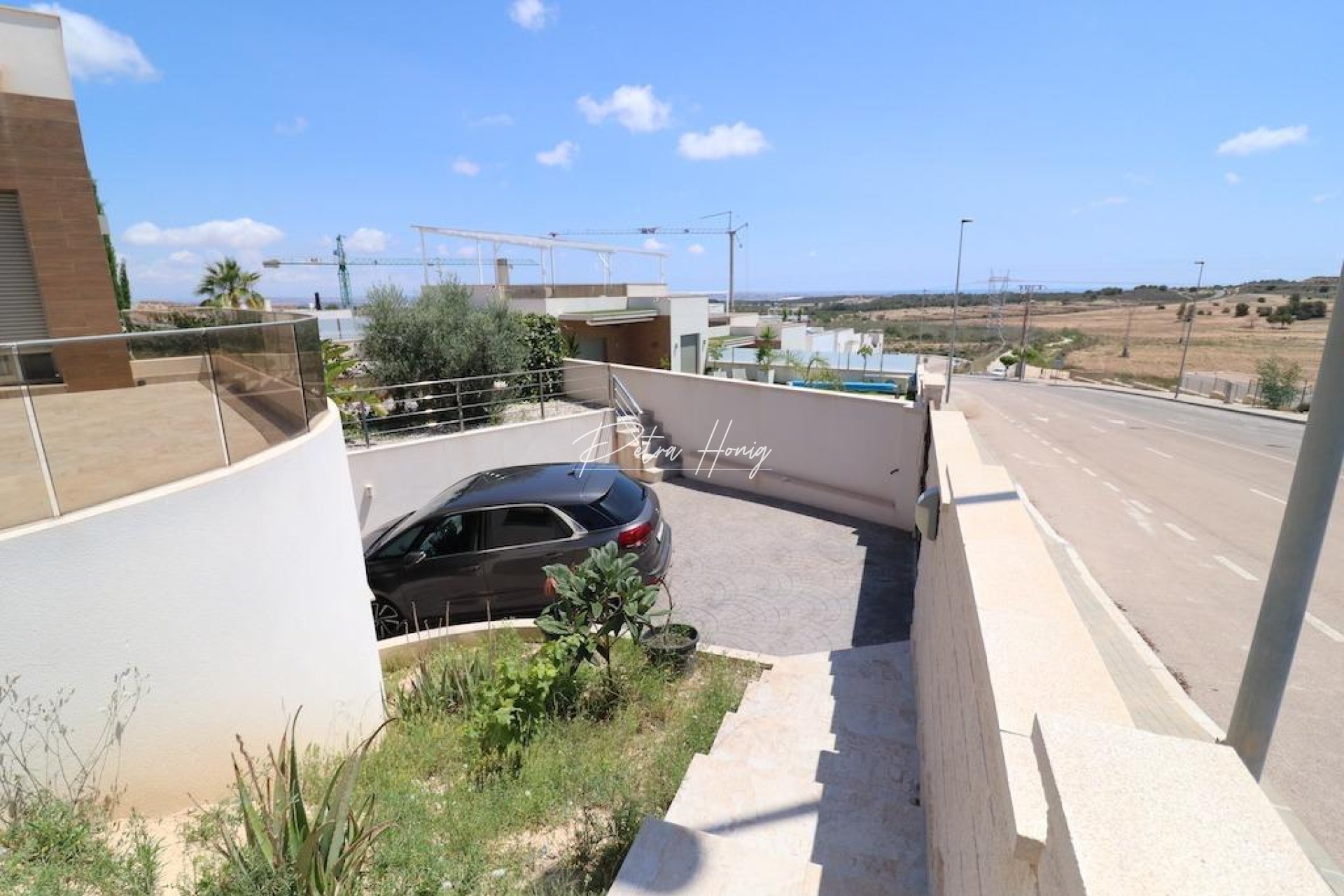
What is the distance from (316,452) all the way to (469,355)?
278 inches

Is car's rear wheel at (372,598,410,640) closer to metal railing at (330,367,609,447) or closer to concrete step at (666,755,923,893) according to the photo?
metal railing at (330,367,609,447)

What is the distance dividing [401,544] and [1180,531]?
1112 cm

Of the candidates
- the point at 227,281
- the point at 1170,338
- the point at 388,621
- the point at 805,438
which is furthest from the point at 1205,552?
the point at 1170,338

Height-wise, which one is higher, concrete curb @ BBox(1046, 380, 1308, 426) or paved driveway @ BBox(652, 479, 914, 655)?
paved driveway @ BBox(652, 479, 914, 655)

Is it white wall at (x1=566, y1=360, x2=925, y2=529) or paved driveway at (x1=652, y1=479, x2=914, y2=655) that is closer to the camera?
paved driveway at (x1=652, y1=479, x2=914, y2=655)

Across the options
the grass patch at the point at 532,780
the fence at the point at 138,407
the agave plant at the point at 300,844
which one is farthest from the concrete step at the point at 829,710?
the fence at the point at 138,407

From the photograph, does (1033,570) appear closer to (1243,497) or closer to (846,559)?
(846,559)

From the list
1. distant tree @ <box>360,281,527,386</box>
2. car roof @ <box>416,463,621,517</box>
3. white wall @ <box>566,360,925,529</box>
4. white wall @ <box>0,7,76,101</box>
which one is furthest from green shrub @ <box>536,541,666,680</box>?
white wall @ <box>0,7,76,101</box>

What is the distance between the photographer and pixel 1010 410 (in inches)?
1183

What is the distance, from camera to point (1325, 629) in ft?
20.6

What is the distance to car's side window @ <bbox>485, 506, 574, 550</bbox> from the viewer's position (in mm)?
6328

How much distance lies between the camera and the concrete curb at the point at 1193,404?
1110 inches

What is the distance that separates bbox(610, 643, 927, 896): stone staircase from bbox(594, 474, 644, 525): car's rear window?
82.5 inches

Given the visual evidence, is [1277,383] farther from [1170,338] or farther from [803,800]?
[1170,338]
